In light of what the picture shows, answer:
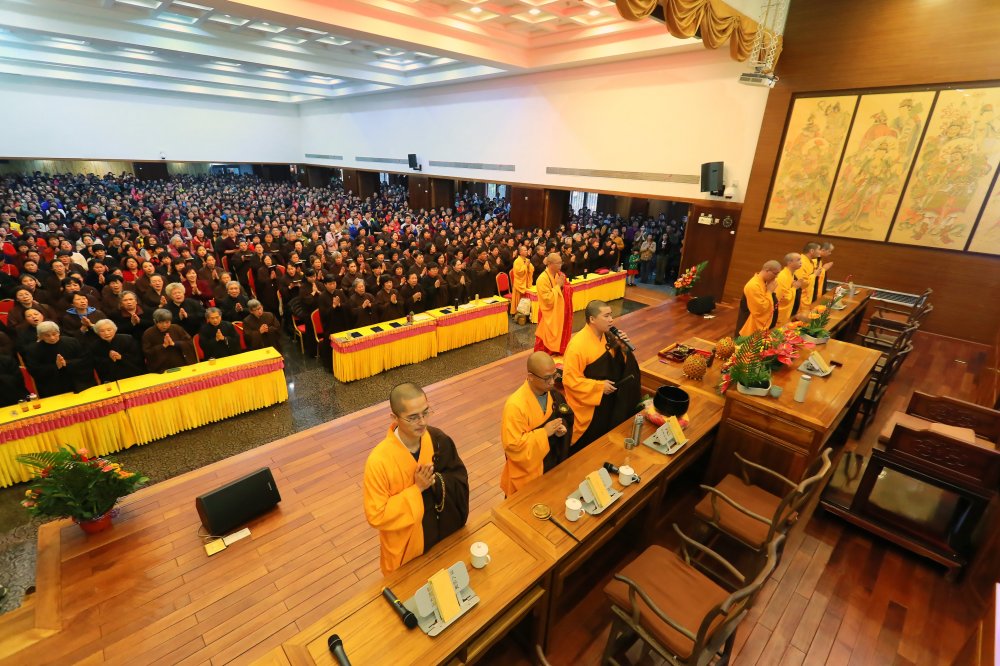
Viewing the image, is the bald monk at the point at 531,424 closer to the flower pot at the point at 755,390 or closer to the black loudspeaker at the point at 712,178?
the flower pot at the point at 755,390

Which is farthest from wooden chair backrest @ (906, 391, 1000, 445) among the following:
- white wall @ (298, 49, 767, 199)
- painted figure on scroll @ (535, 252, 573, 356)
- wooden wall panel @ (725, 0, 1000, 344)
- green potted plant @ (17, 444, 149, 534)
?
white wall @ (298, 49, 767, 199)

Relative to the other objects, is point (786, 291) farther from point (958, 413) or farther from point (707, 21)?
point (707, 21)

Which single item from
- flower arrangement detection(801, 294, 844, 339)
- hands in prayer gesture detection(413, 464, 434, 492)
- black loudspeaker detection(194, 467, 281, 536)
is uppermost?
hands in prayer gesture detection(413, 464, 434, 492)

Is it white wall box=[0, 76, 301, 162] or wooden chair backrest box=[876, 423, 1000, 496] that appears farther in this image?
white wall box=[0, 76, 301, 162]

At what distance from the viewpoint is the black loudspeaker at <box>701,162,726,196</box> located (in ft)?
35.5

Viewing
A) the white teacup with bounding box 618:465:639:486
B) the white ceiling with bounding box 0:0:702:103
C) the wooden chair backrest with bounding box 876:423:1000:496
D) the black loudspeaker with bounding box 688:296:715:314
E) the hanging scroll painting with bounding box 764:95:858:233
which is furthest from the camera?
the white ceiling with bounding box 0:0:702:103

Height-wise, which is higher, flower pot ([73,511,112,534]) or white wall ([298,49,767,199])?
white wall ([298,49,767,199])

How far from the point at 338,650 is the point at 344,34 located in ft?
40.6

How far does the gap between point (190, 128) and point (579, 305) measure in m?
28.9

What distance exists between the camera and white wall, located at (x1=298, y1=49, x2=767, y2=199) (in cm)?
1090

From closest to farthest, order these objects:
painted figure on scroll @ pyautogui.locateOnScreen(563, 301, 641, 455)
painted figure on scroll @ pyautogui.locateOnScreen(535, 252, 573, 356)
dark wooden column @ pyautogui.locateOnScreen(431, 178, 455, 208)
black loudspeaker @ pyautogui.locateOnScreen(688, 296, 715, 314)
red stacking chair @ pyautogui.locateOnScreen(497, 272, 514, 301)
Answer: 1. painted figure on scroll @ pyautogui.locateOnScreen(563, 301, 641, 455)
2. painted figure on scroll @ pyautogui.locateOnScreen(535, 252, 573, 356)
3. black loudspeaker @ pyautogui.locateOnScreen(688, 296, 715, 314)
4. red stacking chair @ pyautogui.locateOnScreen(497, 272, 514, 301)
5. dark wooden column @ pyautogui.locateOnScreen(431, 178, 455, 208)

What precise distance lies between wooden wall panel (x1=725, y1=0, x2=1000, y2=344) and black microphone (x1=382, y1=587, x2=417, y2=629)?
35.8ft

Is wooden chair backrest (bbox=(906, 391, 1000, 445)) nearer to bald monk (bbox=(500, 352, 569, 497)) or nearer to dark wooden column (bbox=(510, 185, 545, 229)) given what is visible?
bald monk (bbox=(500, 352, 569, 497))

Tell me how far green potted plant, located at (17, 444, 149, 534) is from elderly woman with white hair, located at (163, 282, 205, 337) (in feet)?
10.2
